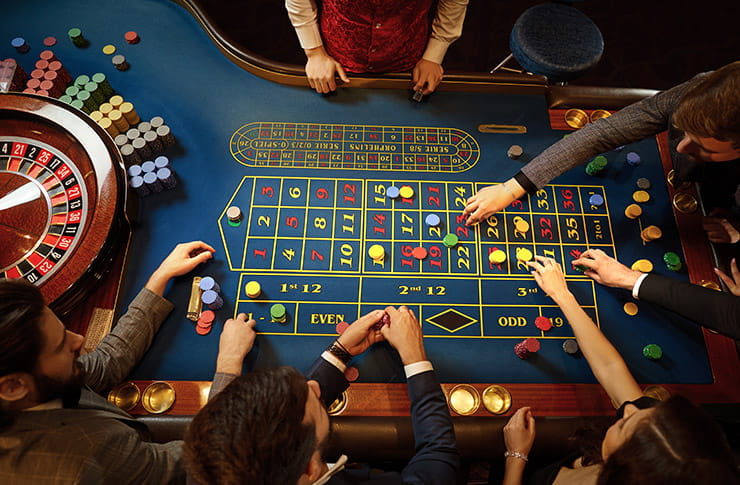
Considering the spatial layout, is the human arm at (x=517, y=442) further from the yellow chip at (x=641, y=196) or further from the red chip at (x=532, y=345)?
the yellow chip at (x=641, y=196)

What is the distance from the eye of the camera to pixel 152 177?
2.36m

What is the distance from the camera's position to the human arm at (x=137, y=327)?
193 centimetres

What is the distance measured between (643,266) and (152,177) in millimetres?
2510

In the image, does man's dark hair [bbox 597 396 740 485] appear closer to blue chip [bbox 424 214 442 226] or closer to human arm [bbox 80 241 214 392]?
blue chip [bbox 424 214 442 226]

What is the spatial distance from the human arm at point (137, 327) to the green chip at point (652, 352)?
208cm

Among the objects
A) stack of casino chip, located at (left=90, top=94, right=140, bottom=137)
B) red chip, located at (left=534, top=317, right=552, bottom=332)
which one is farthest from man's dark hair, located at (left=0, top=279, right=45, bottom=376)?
red chip, located at (left=534, top=317, right=552, bottom=332)

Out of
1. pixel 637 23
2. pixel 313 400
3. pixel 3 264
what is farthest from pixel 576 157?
pixel 637 23

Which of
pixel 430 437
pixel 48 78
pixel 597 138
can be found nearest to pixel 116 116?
pixel 48 78

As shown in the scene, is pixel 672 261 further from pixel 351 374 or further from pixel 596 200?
pixel 351 374

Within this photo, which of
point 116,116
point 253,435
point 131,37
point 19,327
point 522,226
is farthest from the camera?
point 131,37

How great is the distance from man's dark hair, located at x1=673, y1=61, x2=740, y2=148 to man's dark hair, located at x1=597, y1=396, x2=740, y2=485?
1096 mm

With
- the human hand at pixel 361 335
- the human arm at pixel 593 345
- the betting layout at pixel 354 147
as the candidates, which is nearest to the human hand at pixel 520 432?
the human arm at pixel 593 345

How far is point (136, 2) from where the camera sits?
2918mm

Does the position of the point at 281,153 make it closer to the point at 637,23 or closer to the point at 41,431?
the point at 41,431
